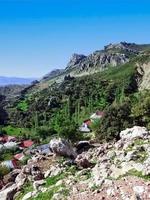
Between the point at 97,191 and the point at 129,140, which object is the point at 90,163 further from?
the point at 97,191

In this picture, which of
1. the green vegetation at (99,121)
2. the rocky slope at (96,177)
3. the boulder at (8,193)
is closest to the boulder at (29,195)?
the rocky slope at (96,177)

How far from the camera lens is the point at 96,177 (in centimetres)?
3250

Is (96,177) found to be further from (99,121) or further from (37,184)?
(99,121)

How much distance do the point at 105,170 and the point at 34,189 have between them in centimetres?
602

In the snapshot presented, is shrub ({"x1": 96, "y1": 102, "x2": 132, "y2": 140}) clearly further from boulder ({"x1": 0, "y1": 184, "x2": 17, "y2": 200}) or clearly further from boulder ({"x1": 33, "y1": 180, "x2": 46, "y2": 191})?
boulder ({"x1": 33, "y1": 180, "x2": 46, "y2": 191})

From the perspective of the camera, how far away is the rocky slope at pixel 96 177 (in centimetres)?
2977

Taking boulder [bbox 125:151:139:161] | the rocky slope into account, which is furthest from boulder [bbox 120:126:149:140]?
boulder [bbox 125:151:139:161]

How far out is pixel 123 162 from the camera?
114 ft

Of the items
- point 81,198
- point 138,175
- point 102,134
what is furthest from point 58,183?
point 102,134

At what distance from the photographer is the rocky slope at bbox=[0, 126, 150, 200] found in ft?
97.7

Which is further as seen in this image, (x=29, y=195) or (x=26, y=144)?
(x=26, y=144)

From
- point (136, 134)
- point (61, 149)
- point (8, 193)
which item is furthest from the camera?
point (61, 149)

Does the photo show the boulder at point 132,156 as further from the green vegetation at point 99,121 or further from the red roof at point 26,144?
the red roof at point 26,144

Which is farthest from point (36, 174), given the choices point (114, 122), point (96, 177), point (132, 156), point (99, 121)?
point (99, 121)
